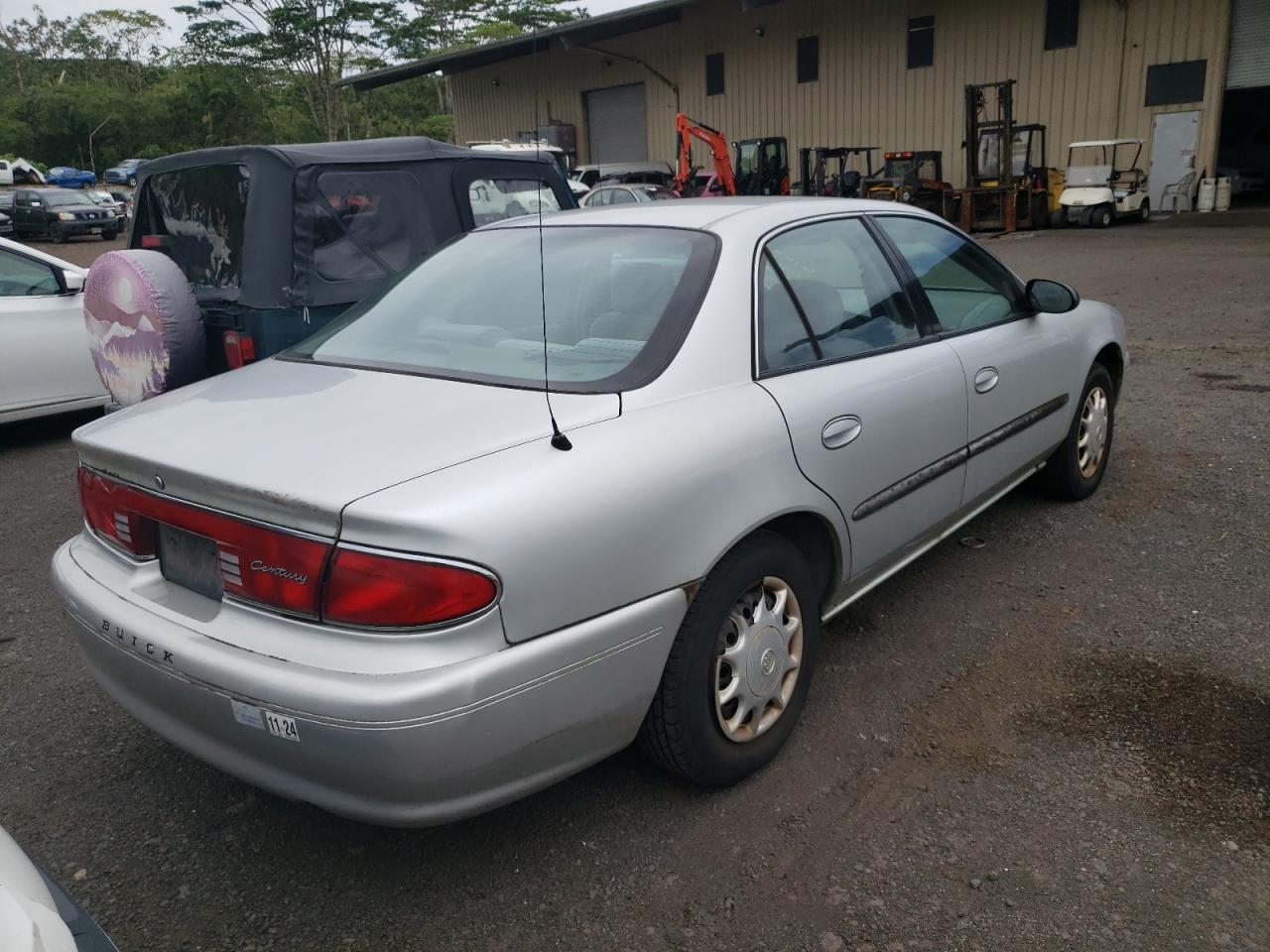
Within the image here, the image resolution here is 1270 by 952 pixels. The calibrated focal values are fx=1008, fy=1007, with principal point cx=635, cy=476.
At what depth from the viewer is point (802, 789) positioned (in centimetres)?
269

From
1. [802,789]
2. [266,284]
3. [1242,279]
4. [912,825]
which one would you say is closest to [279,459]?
[802,789]

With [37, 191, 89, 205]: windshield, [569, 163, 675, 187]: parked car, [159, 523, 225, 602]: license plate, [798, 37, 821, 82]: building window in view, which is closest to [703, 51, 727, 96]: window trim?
[798, 37, 821, 82]: building window

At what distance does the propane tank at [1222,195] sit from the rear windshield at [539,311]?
81.7 feet

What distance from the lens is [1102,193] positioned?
2142 cm

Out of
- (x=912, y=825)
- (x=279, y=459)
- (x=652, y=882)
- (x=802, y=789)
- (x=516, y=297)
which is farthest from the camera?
(x=516, y=297)

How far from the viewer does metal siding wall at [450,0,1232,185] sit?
76.5 feet

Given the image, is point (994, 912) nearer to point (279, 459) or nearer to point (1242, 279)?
point (279, 459)

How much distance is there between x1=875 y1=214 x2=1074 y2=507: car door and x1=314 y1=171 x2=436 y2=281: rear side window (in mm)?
2545

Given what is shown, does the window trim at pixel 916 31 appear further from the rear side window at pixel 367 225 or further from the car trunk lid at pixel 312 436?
the car trunk lid at pixel 312 436

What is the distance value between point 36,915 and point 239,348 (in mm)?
3565

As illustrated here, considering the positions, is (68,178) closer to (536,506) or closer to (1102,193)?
(1102,193)

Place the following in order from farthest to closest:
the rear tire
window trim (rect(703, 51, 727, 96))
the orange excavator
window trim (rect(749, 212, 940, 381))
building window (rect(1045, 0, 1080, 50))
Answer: window trim (rect(703, 51, 727, 96)), building window (rect(1045, 0, 1080, 50)), the orange excavator, the rear tire, window trim (rect(749, 212, 940, 381))

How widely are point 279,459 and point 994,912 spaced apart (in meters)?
1.86

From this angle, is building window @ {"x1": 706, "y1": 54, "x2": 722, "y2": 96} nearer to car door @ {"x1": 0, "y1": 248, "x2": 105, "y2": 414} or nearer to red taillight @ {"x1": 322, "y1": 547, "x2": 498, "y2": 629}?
car door @ {"x1": 0, "y1": 248, "x2": 105, "y2": 414}
